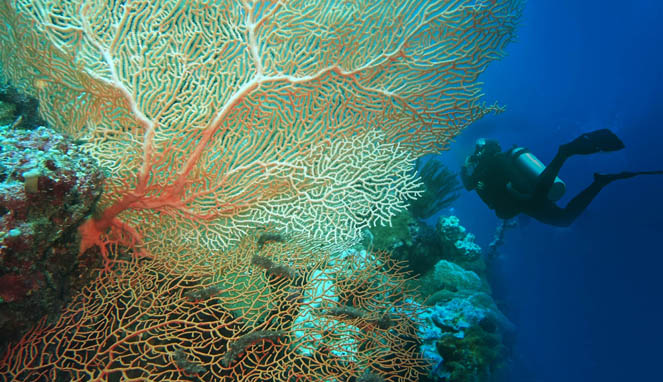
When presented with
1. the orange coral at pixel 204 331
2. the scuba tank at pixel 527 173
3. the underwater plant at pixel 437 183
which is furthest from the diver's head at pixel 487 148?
the orange coral at pixel 204 331

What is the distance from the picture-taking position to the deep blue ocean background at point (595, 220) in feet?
59.5

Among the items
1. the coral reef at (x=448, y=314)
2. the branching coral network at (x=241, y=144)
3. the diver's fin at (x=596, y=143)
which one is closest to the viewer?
the branching coral network at (x=241, y=144)

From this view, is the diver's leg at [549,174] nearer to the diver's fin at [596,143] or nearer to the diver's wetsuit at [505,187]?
the diver's wetsuit at [505,187]

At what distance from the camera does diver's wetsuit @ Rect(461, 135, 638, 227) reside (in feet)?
19.1

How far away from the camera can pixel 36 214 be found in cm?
155

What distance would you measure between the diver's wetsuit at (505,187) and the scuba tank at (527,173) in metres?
0.08

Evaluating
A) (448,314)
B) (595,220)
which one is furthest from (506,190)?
(595,220)

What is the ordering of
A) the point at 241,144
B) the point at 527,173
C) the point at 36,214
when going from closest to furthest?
the point at 36,214 < the point at 241,144 < the point at 527,173

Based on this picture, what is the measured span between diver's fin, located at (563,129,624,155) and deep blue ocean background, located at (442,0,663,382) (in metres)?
10.1

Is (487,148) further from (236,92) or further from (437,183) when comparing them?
(236,92)

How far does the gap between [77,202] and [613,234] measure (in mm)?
29127

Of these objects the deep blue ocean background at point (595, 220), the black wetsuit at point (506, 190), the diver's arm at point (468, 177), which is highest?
the deep blue ocean background at point (595, 220)

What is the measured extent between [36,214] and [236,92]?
199 centimetres

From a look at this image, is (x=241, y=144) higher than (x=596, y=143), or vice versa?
(x=596, y=143)
